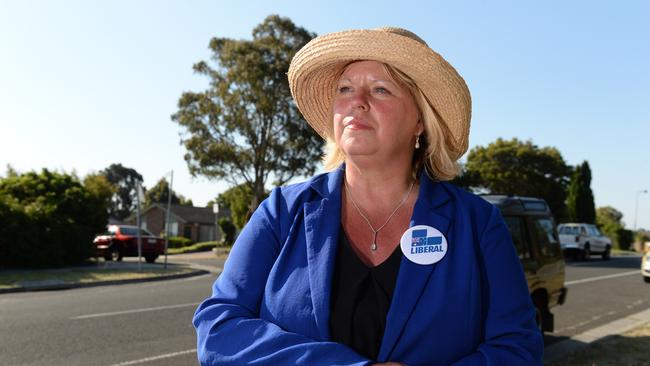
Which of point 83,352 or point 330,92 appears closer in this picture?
point 330,92

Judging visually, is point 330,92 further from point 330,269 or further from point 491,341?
point 491,341

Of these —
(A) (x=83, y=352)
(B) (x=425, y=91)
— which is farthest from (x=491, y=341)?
(A) (x=83, y=352)

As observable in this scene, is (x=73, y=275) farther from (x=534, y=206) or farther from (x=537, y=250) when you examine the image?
(x=537, y=250)

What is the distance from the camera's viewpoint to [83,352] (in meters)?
6.52

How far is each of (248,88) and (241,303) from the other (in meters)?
32.0

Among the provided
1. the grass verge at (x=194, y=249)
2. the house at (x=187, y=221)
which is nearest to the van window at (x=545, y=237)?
the grass verge at (x=194, y=249)

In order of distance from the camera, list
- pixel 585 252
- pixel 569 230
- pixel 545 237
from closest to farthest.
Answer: pixel 545 237, pixel 585 252, pixel 569 230

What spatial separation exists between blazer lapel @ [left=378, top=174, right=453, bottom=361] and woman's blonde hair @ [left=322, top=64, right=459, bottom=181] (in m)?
0.29

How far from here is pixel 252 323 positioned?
1661 mm

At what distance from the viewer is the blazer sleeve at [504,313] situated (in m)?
1.62

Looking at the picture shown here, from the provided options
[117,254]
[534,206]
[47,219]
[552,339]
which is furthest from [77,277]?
[534,206]

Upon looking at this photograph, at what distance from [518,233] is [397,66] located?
4962 millimetres

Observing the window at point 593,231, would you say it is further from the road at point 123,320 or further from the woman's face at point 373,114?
the woman's face at point 373,114

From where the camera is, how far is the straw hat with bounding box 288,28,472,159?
1909 millimetres
